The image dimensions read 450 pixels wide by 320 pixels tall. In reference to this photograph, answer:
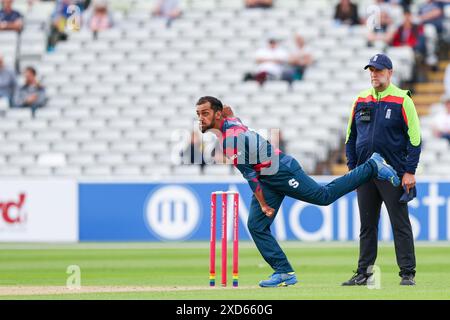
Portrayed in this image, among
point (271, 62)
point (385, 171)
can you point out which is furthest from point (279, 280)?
point (271, 62)

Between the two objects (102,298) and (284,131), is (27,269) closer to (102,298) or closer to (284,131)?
(102,298)

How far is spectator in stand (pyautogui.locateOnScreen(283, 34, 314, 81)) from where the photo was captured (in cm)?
2611

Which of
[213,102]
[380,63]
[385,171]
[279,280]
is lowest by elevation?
[279,280]

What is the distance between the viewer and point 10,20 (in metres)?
29.1

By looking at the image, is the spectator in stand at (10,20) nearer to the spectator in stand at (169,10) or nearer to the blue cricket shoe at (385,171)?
the spectator in stand at (169,10)

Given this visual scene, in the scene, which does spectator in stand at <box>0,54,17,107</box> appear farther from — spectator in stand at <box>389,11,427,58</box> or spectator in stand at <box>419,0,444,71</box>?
spectator in stand at <box>419,0,444,71</box>

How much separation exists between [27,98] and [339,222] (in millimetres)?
8905

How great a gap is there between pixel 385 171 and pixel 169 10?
17422mm

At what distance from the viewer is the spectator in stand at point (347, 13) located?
26.7 meters

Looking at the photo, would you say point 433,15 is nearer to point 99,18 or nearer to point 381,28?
point 381,28

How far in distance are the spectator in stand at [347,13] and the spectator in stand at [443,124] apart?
12.8ft

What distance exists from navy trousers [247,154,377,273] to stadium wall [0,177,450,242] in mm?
9184

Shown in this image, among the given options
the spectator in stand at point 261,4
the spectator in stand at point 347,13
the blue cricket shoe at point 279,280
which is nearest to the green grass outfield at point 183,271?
the blue cricket shoe at point 279,280
